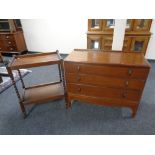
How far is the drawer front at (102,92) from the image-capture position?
1.67 metres

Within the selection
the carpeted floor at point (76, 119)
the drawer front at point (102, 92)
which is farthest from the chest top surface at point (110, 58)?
the carpeted floor at point (76, 119)

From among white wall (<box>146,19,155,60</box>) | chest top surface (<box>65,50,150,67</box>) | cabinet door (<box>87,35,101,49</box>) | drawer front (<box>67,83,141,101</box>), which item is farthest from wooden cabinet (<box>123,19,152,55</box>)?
drawer front (<box>67,83,141,101</box>)

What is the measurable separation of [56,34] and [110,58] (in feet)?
10.0

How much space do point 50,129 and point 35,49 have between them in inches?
142

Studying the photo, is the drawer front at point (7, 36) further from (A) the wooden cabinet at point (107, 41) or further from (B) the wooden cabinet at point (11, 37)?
(A) the wooden cabinet at point (107, 41)

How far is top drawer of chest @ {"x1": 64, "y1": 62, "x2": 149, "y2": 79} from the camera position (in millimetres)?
1449

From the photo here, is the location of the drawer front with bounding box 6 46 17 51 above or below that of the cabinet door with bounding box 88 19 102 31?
below

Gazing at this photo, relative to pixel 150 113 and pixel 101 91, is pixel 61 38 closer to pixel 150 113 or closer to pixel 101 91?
pixel 101 91

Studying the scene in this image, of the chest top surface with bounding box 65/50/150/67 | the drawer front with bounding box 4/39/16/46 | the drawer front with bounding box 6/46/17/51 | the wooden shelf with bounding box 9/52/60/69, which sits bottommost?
the drawer front with bounding box 6/46/17/51

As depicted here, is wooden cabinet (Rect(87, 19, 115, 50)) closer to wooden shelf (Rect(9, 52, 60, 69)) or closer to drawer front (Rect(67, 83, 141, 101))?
wooden shelf (Rect(9, 52, 60, 69))

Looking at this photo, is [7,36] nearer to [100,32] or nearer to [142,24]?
[100,32]

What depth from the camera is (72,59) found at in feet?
5.41

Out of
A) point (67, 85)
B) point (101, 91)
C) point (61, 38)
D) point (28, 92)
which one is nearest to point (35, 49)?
point (61, 38)

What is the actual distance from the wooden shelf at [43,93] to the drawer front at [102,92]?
0.24 metres
